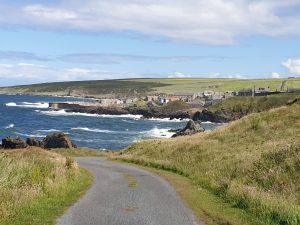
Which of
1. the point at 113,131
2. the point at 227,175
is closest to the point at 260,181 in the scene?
the point at 227,175

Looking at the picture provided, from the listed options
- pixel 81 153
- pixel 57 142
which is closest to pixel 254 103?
pixel 57 142

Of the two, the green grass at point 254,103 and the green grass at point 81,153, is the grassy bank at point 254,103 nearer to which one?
the green grass at point 254,103

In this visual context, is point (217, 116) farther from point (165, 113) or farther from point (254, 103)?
point (165, 113)

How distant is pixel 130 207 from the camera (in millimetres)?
19062

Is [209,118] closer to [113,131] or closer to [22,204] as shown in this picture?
[113,131]

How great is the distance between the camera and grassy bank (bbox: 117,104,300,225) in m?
18.3

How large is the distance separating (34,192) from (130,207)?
3.56 metres

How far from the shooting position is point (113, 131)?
11588 centimetres

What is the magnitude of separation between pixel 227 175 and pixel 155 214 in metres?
11.1

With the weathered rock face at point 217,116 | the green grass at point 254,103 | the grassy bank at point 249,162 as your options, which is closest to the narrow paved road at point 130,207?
the grassy bank at point 249,162

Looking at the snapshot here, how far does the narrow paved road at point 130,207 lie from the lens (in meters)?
16.2

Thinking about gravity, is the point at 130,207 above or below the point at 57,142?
above

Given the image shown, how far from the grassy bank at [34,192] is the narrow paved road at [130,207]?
58 cm

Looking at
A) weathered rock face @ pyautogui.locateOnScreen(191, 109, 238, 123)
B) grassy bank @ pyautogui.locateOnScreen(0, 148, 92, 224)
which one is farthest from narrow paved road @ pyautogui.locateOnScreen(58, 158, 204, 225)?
weathered rock face @ pyautogui.locateOnScreen(191, 109, 238, 123)
